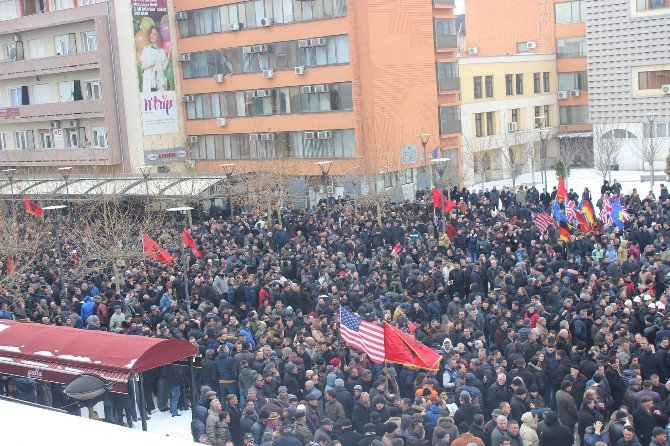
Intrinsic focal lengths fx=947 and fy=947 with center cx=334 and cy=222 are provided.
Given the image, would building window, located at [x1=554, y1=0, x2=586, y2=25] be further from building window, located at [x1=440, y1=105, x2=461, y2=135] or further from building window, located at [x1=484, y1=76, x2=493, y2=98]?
building window, located at [x1=440, y1=105, x2=461, y2=135]

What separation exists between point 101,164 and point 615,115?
28.3 m

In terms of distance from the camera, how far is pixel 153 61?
164 ft

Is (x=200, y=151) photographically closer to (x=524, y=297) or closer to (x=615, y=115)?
(x=615, y=115)

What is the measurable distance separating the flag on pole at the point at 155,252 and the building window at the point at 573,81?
39.8 metres

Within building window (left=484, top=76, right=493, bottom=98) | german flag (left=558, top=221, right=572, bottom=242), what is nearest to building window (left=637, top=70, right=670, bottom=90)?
building window (left=484, top=76, right=493, bottom=98)

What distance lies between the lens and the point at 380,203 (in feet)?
122

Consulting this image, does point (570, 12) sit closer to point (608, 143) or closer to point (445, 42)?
point (445, 42)

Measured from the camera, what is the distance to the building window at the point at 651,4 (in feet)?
159

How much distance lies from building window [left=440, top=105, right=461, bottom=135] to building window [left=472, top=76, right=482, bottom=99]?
334cm

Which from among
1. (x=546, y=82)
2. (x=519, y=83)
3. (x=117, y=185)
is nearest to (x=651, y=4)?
(x=519, y=83)

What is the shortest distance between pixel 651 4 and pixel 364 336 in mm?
39161

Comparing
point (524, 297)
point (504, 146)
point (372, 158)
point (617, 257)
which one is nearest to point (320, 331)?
point (524, 297)

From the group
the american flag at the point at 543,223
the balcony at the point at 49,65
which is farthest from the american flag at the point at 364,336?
the balcony at the point at 49,65

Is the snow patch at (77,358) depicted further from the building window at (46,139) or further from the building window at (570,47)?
the building window at (570,47)
